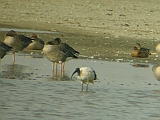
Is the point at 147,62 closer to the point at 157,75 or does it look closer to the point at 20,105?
the point at 157,75

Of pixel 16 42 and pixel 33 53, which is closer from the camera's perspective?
pixel 16 42

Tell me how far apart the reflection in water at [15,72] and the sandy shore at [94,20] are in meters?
3.64

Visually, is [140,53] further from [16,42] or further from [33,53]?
[16,42]

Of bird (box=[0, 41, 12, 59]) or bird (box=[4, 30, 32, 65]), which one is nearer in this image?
bird (box=[0, 41, 12, 59])

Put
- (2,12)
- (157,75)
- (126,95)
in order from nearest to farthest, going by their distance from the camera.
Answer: (126,95) → (157,75) → (2,12)

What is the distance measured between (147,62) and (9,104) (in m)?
7.90

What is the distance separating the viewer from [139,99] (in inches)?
480

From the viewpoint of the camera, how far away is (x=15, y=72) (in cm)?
1496

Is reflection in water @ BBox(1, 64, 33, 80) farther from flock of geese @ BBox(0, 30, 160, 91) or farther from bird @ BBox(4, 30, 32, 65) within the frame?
bird @ BBox(4, 30, 32, 65)

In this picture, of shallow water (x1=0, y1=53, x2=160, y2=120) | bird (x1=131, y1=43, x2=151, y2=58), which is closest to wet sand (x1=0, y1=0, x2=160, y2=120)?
shallow water (x1=0, y1=53, x2=160, y2=120)

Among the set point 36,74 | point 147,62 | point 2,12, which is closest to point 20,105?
point 36,74

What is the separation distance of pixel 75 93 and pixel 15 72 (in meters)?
2.75

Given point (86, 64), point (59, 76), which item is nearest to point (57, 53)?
point (86, 64)

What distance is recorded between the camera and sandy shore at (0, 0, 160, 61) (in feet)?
73.7
